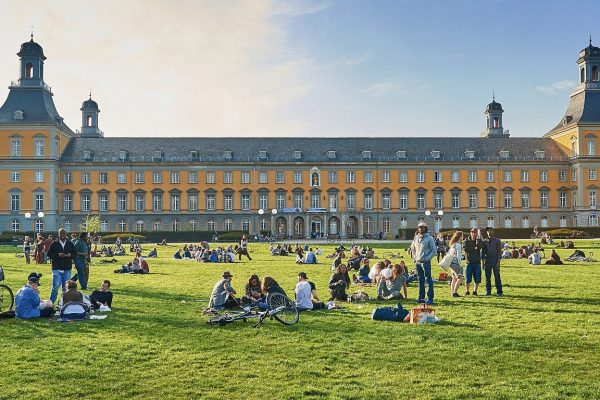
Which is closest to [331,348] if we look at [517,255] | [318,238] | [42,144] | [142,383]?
[142,383]

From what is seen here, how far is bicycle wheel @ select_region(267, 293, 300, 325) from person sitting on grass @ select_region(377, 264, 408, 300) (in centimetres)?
432

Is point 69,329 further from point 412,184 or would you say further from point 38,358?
point 412,184

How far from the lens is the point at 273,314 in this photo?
11.9 meters

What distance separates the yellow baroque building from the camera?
70000 mm

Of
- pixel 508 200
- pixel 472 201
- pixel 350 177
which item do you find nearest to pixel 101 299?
pixel 350 177

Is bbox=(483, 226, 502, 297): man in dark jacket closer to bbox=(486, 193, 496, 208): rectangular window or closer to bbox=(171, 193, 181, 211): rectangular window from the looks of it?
bbox=(171, 193, 181, 211): rectangular window

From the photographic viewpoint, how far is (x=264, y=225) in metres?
70.7

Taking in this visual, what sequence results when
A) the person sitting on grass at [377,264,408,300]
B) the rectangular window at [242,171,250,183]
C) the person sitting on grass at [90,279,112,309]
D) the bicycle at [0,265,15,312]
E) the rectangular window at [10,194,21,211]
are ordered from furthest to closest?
the rectangular window at [242,171,250,183] → the rectangular window at [10,194,21,211] → the person sitting on grass at [377,264,408,300] → the person sitting on grass at [90,279,112,309] → the bicycle at [0,265,15,312]

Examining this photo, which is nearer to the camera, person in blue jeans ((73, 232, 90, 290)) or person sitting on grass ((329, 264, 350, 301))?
person sitting on grass ((329, 264, 350, 301))

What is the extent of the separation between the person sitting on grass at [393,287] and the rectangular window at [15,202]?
60520 mm

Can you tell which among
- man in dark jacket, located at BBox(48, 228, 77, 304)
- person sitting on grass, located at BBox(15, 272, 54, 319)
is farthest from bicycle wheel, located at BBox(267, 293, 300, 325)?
man in dark jacket, located at BBox(48, 228, 77, 304)

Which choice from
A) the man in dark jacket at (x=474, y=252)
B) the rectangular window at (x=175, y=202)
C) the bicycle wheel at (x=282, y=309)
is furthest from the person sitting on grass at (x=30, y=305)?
the rectangular window at (x=175, y=202)

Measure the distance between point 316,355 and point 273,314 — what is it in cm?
267

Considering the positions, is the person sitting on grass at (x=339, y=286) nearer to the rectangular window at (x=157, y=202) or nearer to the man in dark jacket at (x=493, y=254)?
the man in dark jacket at (x=493, y=254)
